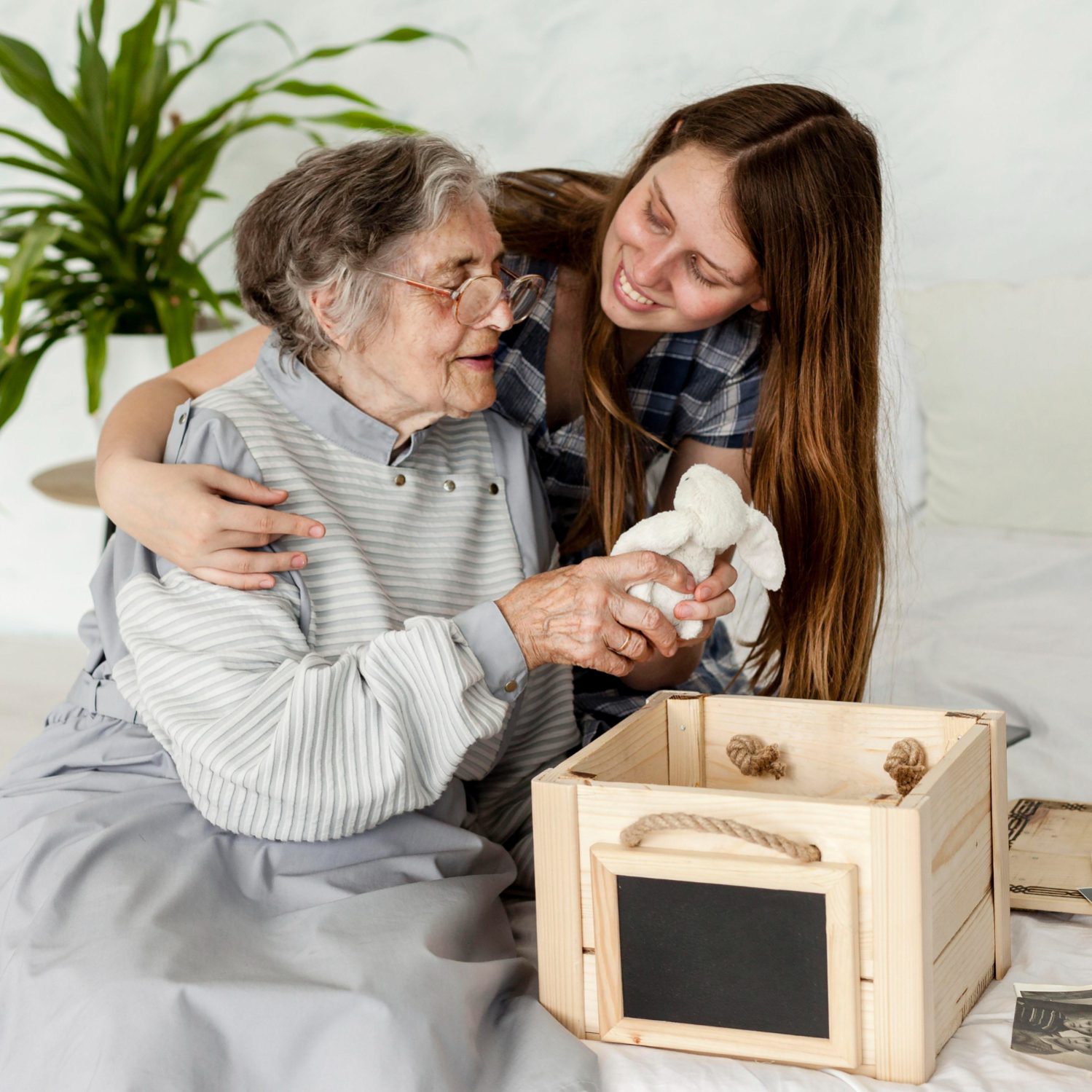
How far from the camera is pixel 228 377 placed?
5.23ft

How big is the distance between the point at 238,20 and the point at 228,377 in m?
1.72

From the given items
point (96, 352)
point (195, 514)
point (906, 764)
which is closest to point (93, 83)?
point (96, 352)

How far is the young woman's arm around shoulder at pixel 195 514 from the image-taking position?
1.17 m

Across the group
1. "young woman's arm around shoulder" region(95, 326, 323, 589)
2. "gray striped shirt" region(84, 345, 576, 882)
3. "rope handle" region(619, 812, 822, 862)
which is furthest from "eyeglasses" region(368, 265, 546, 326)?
"rope handle" region(619, 812, 822, 862)

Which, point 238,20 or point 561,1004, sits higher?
point 238,20

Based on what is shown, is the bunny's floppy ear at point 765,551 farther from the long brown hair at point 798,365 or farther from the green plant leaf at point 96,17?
the green plant leaf at point 96,17

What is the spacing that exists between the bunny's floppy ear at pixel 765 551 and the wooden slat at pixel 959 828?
0.79 ft

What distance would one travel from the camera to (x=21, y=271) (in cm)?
221

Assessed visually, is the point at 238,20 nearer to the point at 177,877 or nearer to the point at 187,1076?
the point at 177,877

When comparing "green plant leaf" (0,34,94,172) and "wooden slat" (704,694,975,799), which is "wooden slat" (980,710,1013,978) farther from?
"green plant leaf" (0,34,94,172)

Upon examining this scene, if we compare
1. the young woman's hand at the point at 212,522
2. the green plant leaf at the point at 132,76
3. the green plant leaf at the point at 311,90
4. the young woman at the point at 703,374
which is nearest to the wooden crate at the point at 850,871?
the young woman at the point at 703,374

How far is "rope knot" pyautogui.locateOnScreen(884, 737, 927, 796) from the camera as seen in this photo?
1133mm

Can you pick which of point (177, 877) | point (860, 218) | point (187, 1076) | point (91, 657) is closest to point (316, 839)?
point (177, 877)

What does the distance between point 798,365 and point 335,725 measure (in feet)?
2.41
